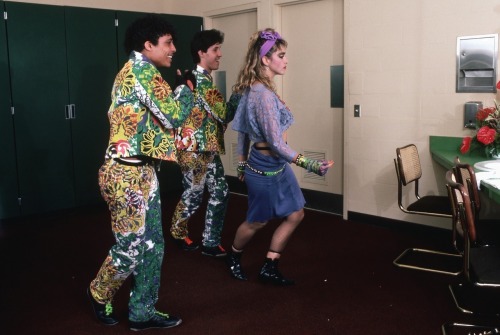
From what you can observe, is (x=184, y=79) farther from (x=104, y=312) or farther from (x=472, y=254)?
(x=472, y=254)

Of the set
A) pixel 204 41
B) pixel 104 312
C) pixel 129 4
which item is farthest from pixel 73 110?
pixel 104 312

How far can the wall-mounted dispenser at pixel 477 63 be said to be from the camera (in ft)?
12.5

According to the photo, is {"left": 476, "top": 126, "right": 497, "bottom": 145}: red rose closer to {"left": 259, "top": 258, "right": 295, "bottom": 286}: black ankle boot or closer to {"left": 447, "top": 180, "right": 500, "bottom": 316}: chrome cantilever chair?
{"left": 447, "top": 180, "right": 500, "bottom": 316}: chrome cantilever chair

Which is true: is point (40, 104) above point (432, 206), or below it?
above

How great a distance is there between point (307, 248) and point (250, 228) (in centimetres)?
99

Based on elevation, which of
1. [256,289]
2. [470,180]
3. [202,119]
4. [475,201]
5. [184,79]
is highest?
[184,79]

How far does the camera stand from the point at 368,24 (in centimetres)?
450

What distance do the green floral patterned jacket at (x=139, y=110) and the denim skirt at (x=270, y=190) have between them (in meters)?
0.74

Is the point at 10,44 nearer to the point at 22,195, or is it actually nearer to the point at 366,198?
the point at 22,195

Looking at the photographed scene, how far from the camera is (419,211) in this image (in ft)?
11.8

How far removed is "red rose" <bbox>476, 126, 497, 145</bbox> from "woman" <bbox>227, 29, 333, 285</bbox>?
51.5 inches

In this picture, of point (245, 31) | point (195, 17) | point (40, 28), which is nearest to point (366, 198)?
point (245, 31)

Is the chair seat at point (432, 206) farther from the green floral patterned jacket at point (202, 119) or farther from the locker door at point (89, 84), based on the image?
the locker door at point (89, 84)

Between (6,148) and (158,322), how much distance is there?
2872 mm
